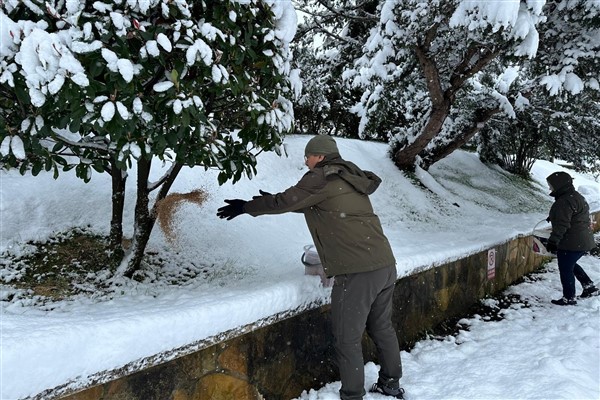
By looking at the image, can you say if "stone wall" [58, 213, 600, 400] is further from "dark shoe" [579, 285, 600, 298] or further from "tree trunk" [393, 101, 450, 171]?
"tree trunk" [393, 101, 450, 171]

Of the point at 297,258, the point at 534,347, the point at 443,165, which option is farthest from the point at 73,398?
the point at 443,165

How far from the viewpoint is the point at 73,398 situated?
2035mm

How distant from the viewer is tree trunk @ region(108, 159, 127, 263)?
356cm

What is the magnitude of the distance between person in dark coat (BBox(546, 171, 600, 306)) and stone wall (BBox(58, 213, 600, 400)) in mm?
1582

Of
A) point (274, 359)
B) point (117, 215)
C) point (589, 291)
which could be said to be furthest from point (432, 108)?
point (274, 359)

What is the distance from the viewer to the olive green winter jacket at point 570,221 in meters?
5.59

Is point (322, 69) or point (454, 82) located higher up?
point (322, 69)

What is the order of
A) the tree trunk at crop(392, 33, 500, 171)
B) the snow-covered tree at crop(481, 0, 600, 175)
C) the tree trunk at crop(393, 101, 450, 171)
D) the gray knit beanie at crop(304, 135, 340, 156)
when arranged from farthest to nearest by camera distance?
1. the tree trunk at crop(393, 101, 450, 171)
2. the tree trunk at crop(392, 33, 500, 171)
3. the snow-covered tree at crop(481, 0, 600, 175)
4. the gray knit beanie at crop(304, 135, 340, 156)

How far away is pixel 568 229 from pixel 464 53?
3.05 meters

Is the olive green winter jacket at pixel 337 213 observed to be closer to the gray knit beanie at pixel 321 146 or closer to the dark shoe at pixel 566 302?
the gray knit beanie at pixel 321 146

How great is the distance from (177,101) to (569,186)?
5.22 metres

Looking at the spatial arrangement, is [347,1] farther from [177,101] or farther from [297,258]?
[177,101]

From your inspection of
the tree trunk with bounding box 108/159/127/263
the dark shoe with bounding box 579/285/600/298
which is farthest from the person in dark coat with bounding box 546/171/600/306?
the tree trunk with bounding box 108/159/127/263

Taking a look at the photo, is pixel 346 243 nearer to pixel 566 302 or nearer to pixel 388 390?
pixel 388 390
